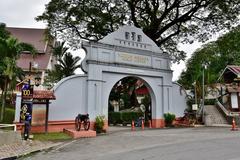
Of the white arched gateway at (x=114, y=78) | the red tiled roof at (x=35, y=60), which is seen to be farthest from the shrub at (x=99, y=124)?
the red tiled roof at (x=35, y=60)

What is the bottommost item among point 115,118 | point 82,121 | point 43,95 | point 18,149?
point 18,149

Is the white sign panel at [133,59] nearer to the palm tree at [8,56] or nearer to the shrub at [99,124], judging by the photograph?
the shrub at [99,124]

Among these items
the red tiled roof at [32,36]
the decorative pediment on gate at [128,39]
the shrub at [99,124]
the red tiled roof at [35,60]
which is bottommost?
the shrub at [99,124]

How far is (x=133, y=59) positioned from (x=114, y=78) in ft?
6.76

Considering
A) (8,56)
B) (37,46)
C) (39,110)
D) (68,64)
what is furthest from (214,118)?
(37,46)

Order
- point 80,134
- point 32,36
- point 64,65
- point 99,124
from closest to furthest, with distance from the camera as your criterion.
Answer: point 80,134, point 99,124, point 64,65, point 32,36

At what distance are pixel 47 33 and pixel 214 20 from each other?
16.0 meters

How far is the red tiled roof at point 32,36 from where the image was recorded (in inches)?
1296

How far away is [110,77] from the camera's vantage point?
17.2m

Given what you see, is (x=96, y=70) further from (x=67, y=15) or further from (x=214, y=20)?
(x=214, y=20)

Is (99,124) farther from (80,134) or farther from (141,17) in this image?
(141,17)

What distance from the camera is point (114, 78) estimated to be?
17.3 metres

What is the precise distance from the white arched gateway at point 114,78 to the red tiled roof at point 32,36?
1744 centimetres

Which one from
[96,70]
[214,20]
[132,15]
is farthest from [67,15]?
[214,20]
